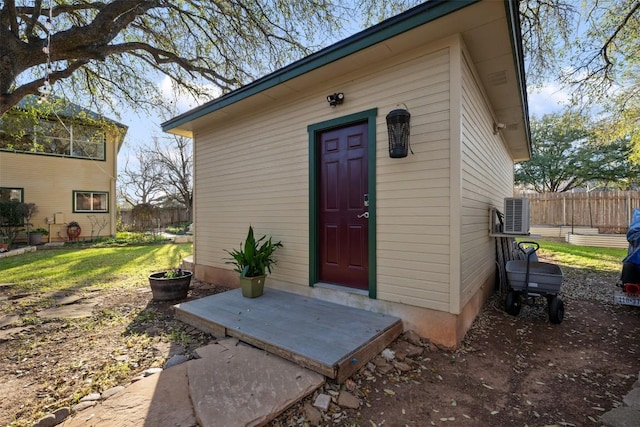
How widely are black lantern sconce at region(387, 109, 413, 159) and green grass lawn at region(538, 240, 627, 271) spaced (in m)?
6.16

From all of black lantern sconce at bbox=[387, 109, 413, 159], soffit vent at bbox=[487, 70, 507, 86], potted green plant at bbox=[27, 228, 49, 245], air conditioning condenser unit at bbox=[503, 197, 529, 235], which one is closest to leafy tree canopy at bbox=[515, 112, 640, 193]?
air conditioning condenser unit at bbox=[503, 197, 529, 235]

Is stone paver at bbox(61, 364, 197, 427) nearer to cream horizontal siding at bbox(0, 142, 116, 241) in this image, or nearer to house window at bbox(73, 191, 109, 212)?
cream horizontal siding at bbox(0, 142, 116, 241)

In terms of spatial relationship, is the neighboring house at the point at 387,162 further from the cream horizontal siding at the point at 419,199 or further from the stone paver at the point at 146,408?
the stone paver at the point at 146,408

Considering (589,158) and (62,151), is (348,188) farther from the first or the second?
(589,158)

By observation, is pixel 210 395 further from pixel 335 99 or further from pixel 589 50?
pixel 589 50

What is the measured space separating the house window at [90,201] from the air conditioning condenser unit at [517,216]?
14.2 meters

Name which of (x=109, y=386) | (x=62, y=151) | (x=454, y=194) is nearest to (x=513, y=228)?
(x=454, y=194)

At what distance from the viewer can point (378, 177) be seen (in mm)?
3229

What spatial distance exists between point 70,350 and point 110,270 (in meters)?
4.31

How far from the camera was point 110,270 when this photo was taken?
648cm

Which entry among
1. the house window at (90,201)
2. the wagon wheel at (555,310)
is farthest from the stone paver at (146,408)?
the house window at (90,201)

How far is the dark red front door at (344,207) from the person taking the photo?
136 inches

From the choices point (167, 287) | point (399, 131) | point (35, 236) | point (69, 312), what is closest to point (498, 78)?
point (399, 131)

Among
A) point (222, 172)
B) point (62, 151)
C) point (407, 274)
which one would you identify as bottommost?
point (407, 274)
